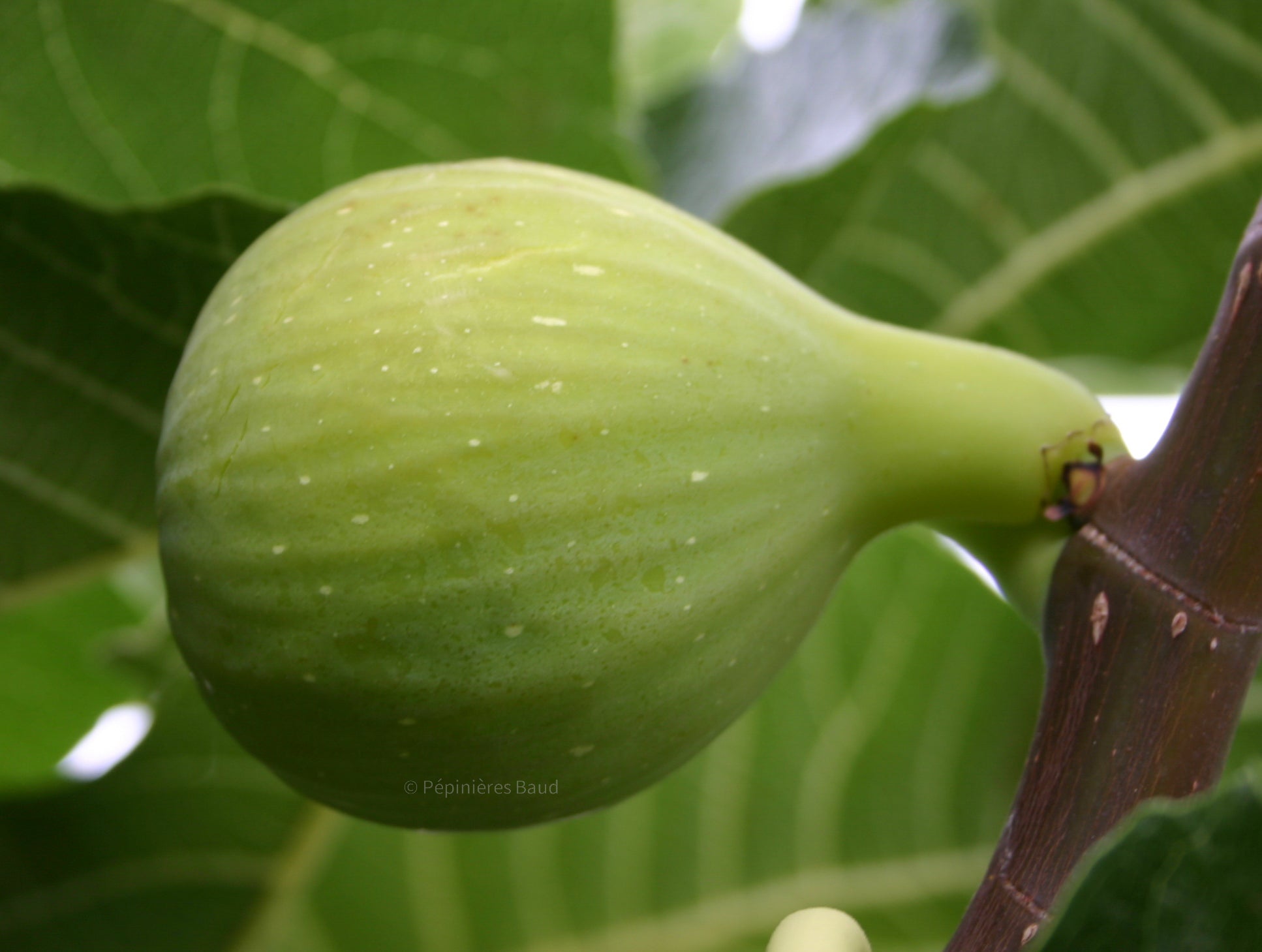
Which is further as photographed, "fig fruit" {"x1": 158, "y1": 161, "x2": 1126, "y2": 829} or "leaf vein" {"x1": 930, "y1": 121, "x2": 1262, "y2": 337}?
"leaf vein" {"x1": 930, "y1": 121, "x2": 1262, "y2": 337}

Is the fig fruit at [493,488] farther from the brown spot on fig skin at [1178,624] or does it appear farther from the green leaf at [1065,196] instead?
the green leaf at [1065,196]

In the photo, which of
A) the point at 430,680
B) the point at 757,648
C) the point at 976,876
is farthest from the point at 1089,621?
the point at 976,876

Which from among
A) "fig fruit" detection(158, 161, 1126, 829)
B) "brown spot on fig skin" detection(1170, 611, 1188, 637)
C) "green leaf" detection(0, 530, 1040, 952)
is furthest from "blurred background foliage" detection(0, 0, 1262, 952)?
"brown spot on fig skin" detection(1170, 611, 1188, 637)

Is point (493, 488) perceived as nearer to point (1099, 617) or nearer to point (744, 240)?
point (1099, 617)

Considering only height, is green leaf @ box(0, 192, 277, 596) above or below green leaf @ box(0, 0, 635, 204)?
below

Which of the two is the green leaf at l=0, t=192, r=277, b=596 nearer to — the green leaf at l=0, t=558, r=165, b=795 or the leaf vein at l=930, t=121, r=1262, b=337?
the green leaf at l=0, t=558, r=165, b=795
